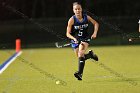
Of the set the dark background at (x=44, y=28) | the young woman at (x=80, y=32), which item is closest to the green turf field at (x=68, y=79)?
the young woman at (x=80, y=32)

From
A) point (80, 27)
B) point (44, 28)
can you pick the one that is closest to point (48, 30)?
point (44, 28)

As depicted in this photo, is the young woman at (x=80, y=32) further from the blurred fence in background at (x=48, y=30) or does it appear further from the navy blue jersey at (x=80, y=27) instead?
the blurred fence in background at (x=48, y=30)

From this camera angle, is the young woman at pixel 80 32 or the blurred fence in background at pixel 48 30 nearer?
the young woman at pixel 80 32

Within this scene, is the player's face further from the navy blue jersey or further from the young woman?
the navy blue jersey

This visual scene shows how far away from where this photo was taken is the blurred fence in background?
32031 mm

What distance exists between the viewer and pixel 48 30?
32.9 meters

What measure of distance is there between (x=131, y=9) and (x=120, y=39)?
42.4 ft

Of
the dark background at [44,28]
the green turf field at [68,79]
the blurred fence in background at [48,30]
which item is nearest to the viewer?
the green turf field at [68,79]

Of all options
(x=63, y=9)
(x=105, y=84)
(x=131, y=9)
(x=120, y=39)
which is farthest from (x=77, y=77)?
(x=131, y=9)

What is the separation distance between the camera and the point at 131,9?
1674 inches

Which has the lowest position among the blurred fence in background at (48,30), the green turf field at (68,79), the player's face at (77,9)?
the blurred fence in background at (48,30)

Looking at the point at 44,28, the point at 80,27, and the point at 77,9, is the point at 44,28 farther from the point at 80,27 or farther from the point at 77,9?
the point at 77,9

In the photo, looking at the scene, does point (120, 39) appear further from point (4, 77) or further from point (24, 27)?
point (4, 77)

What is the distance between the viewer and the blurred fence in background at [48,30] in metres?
32.0
